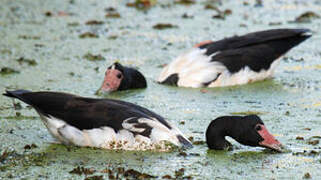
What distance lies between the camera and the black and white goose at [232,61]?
9.70m

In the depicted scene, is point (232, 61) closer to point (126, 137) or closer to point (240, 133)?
point (240, 133)

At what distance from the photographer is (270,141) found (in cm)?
656

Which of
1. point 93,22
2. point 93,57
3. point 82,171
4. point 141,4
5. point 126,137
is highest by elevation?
point 141,4

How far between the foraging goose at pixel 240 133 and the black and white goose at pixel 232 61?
9.79 ft

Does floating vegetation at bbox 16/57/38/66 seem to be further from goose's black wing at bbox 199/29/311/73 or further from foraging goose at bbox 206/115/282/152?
foraging goose at bbox 206/115/282/152

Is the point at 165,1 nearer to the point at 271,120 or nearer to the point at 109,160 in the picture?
the point at 271,120

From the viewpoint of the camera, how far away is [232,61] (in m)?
9.75

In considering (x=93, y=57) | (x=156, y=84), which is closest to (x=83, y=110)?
(x=156, y=84)

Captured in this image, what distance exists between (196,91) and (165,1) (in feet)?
22.8

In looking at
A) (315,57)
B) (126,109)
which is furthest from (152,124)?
(315,57)

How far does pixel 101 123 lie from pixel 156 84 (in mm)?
3288

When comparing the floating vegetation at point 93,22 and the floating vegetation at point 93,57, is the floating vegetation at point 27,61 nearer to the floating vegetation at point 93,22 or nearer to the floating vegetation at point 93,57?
the floating vegetation at point 93,57

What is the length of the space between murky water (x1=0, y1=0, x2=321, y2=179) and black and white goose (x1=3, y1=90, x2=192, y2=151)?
0.33ft

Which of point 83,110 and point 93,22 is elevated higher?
point 93,22
